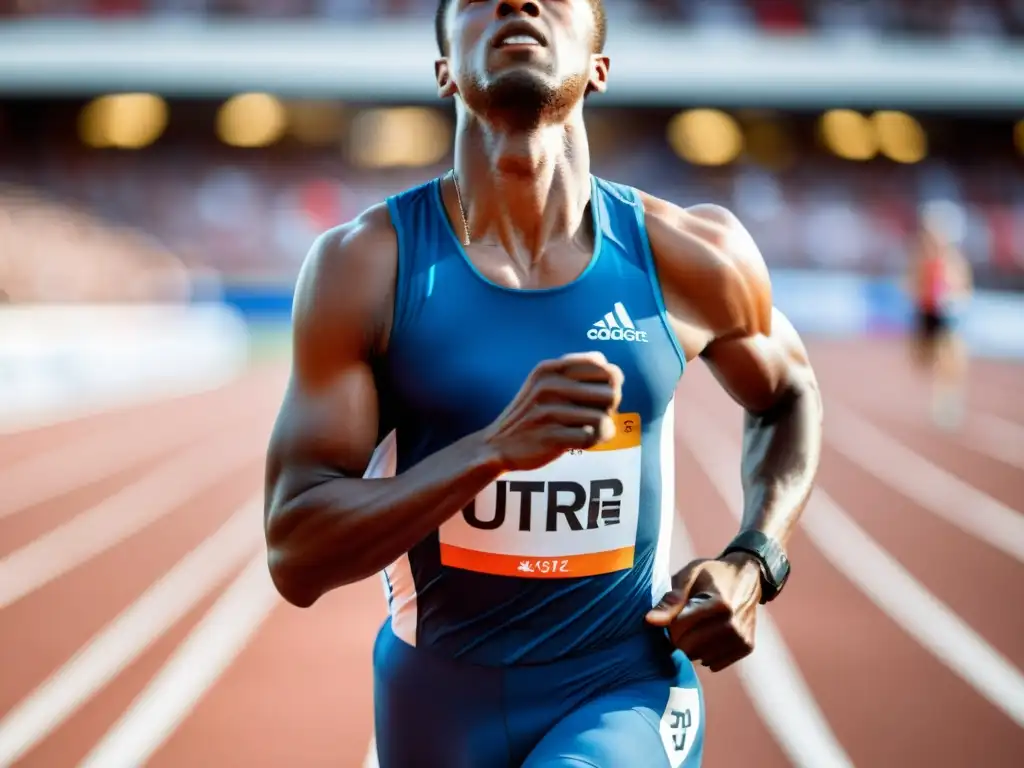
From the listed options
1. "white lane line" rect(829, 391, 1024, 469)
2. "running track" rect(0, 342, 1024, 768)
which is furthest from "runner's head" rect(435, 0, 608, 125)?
"white lane line" rect(829, 391, 1024, 469)

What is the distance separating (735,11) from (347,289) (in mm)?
21958

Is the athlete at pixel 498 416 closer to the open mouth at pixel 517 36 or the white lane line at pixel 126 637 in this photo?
the open mouth at pixel 517 36

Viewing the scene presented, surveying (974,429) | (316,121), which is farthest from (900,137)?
(974,429)

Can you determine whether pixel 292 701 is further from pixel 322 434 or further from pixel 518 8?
pixel 518 8

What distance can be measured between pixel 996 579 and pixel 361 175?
18879mm

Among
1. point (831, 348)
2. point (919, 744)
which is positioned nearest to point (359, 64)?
point (831, 348)

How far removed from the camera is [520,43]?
5.25ft

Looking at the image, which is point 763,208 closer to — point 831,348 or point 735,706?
point 831,348

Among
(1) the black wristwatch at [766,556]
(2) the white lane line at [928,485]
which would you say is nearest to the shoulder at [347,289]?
(1) the black wristwatch at [766,556]

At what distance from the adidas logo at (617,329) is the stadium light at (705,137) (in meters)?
22.5

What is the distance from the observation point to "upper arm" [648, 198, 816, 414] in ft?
5.87

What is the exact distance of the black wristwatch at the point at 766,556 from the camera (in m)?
1.81

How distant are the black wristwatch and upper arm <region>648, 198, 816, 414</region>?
24cm

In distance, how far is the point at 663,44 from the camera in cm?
2073
